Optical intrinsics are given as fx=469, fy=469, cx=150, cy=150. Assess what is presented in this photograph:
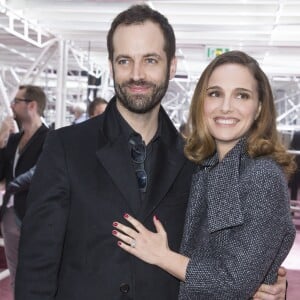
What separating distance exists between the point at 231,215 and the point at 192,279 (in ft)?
0.79

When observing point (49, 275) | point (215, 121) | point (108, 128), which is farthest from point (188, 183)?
point (49, 275)

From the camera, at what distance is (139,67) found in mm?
1678

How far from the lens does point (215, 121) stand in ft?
5.72

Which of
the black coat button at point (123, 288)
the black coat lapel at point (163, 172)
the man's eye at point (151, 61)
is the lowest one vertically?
the black coat button at point (123, 288)

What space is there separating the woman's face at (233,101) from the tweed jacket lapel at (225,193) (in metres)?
0.06

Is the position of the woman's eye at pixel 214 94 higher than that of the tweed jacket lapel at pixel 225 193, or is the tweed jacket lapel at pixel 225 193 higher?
the woman's eye at pixel 214 94

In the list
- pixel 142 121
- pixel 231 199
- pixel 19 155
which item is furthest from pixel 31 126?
pixel 231 199

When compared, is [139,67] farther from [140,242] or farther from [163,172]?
[140,242]

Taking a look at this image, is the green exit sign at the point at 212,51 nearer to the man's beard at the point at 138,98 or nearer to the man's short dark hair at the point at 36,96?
the man's short dark hair at the point at 36,96

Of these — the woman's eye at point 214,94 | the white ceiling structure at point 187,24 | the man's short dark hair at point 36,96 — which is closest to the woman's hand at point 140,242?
the woman's eye at point 214,94

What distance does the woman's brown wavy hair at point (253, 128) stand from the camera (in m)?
1.62

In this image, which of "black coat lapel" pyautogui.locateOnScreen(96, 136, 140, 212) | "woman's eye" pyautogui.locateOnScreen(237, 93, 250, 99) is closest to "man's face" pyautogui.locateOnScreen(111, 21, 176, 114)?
"black coat lapel" pyautogui.locateOnScreen(96, 136, 140, 212)

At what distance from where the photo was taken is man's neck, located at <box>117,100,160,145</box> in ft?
5.75

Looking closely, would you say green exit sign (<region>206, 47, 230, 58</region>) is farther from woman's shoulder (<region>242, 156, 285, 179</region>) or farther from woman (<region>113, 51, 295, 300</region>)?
A: woman's shoulder (<region>242, 156, 285, 179</region>)
